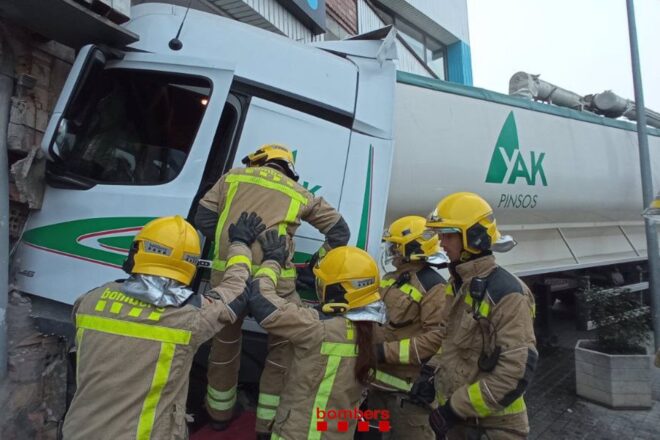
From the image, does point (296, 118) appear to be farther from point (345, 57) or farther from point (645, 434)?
point (645, 434)

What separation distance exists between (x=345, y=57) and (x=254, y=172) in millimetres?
1153

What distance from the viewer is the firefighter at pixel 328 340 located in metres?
1.75

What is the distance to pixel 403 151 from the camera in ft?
9.82

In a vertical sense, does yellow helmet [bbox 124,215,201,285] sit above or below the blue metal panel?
below

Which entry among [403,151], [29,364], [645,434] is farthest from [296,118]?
[645,434]

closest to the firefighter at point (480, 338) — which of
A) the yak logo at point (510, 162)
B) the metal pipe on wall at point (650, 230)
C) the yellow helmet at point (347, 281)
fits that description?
the yellow helmet at point (347, 281)

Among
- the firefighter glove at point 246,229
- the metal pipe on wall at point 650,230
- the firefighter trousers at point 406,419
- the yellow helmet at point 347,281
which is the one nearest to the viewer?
the yellow helmet at point 347,281

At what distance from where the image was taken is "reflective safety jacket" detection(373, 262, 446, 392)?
218 centimetres

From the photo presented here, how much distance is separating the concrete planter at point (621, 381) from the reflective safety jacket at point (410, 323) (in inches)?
107

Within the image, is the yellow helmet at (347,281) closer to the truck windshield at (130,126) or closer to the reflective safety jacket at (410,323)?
the reflective safety jacket at (410,323)

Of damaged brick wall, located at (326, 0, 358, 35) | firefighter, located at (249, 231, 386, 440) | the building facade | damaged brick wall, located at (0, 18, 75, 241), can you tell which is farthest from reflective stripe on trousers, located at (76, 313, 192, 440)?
damaged brick wall, located at (326, 0, 358, 35)

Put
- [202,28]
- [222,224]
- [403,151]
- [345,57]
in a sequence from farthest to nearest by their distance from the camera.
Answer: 1. [403,151]
2. [345,57]
3. [202,28]
4. [222,224]

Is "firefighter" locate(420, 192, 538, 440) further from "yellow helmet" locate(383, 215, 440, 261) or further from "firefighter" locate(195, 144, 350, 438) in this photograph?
"firefighter" locate(195, 144, 350, 438)

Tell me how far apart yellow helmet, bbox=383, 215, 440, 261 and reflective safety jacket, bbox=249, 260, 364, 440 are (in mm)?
745
